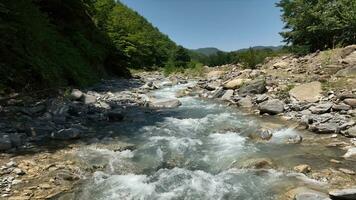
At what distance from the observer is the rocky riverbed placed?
7.35 metres

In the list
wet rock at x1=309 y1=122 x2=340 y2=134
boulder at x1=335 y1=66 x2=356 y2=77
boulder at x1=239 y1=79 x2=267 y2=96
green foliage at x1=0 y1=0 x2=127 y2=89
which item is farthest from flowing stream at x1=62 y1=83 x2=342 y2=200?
boulder at x1=335 y1=66 x2=356 y2=77

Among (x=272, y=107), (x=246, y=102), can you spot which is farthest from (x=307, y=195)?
(x=246, y=102)

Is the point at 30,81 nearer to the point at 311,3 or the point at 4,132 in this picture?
the point at 4,132

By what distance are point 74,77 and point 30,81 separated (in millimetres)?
4566

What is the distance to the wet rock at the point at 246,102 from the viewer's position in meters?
16.3

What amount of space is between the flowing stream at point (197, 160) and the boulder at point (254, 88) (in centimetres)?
409

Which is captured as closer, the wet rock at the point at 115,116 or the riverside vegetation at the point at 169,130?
the riverside vegetation at the point at 169,130

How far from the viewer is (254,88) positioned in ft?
58.4

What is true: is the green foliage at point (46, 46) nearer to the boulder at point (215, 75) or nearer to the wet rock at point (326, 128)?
the boulder at point (215, 75)

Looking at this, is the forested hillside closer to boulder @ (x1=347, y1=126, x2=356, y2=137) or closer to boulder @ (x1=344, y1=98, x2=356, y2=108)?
boulder @ (x1=347, y1=126, x2=356, y2=137)

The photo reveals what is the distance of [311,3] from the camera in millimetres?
26375

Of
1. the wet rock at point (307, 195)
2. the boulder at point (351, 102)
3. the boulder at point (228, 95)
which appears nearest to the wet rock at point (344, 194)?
the wet rock at point (307, 195)

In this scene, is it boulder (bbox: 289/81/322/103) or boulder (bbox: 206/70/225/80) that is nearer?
boulder (bbox: 289/81/322/103)

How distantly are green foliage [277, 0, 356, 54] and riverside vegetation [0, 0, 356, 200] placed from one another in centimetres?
21
